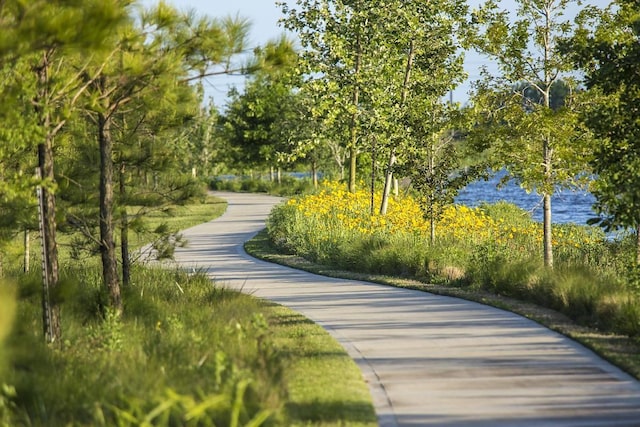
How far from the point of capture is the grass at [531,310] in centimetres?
1016

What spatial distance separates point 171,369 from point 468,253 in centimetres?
1056

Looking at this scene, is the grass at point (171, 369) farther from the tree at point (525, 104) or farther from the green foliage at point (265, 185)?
the green foliage at point (265, 185)

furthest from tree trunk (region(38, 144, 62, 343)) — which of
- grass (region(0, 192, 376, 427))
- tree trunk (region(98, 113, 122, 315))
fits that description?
tree trunk (region(98, 113, 122, 315))

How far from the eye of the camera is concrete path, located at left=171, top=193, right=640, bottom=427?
7973 mm

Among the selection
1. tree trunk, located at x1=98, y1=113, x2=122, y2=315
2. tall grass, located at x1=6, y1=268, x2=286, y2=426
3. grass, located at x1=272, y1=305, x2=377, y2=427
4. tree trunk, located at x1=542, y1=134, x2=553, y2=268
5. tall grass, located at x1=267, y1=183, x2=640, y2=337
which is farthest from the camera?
tree trunk, located at x1=542, y1=134, x2=553, y2=268

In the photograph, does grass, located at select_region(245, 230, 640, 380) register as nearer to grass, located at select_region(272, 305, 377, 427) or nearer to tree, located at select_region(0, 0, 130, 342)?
grass, located at select_region(272, 305, 377, 427)

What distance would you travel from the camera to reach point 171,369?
8461 mm

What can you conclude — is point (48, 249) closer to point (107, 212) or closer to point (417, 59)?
point (107, 212)

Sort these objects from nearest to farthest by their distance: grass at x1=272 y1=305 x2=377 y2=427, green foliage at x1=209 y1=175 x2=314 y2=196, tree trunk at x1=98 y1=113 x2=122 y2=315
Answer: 1. grass at x1=272 y1=305 x2=377 y2=427
2. tree trunk at x1=98 y1=113 x2=122 y2=315
3. green foliage at x1=209 y1=175 x2=314 y2=196

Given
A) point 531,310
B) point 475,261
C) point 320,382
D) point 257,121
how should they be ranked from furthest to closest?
1. point 257,121
2. point 475,261
3. point 531,310
4. point 320,382

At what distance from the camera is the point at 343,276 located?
18.1m

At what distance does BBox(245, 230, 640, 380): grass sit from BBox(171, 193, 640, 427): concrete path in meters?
0.16

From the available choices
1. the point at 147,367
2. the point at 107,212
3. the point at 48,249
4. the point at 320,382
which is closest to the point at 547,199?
the point at 107,212

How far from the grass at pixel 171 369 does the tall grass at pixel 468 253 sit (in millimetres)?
3388
